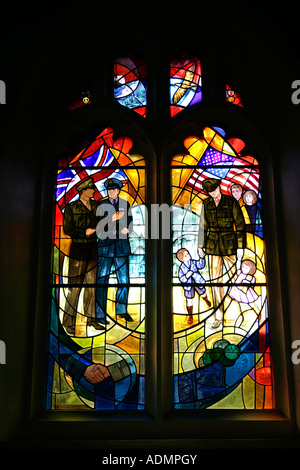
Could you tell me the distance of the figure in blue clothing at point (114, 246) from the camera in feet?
13.6

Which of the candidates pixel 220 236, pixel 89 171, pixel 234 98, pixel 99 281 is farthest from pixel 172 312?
pixel 234 98

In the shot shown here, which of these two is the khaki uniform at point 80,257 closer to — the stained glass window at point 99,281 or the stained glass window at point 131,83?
the stained glass window at point 99,281

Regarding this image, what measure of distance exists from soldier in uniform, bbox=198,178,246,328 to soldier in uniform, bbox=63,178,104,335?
2.58 feet

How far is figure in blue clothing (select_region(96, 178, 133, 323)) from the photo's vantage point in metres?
4.13

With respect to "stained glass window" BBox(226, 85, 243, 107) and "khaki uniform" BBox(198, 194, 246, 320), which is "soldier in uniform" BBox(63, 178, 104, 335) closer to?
"khaki uniform" BBox(198, 194, 246, 320)

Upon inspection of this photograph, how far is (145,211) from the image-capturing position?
4.29 meters

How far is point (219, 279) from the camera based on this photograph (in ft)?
13.8

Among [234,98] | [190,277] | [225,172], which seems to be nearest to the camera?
[190,277]

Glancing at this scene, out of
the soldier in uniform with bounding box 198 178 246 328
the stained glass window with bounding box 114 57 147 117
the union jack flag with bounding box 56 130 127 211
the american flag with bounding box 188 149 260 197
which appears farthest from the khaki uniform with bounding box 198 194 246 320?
the stained glass window with bounding box 114 57 147 117

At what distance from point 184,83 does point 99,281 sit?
→ 1.70 m

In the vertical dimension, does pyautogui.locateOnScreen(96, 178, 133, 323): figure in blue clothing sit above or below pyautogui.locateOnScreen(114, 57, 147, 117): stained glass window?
below

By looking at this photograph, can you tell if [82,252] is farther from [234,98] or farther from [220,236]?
[234,98]

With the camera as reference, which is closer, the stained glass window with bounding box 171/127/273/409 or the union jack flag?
the stained glass window with bounding box 171/127/273/409
